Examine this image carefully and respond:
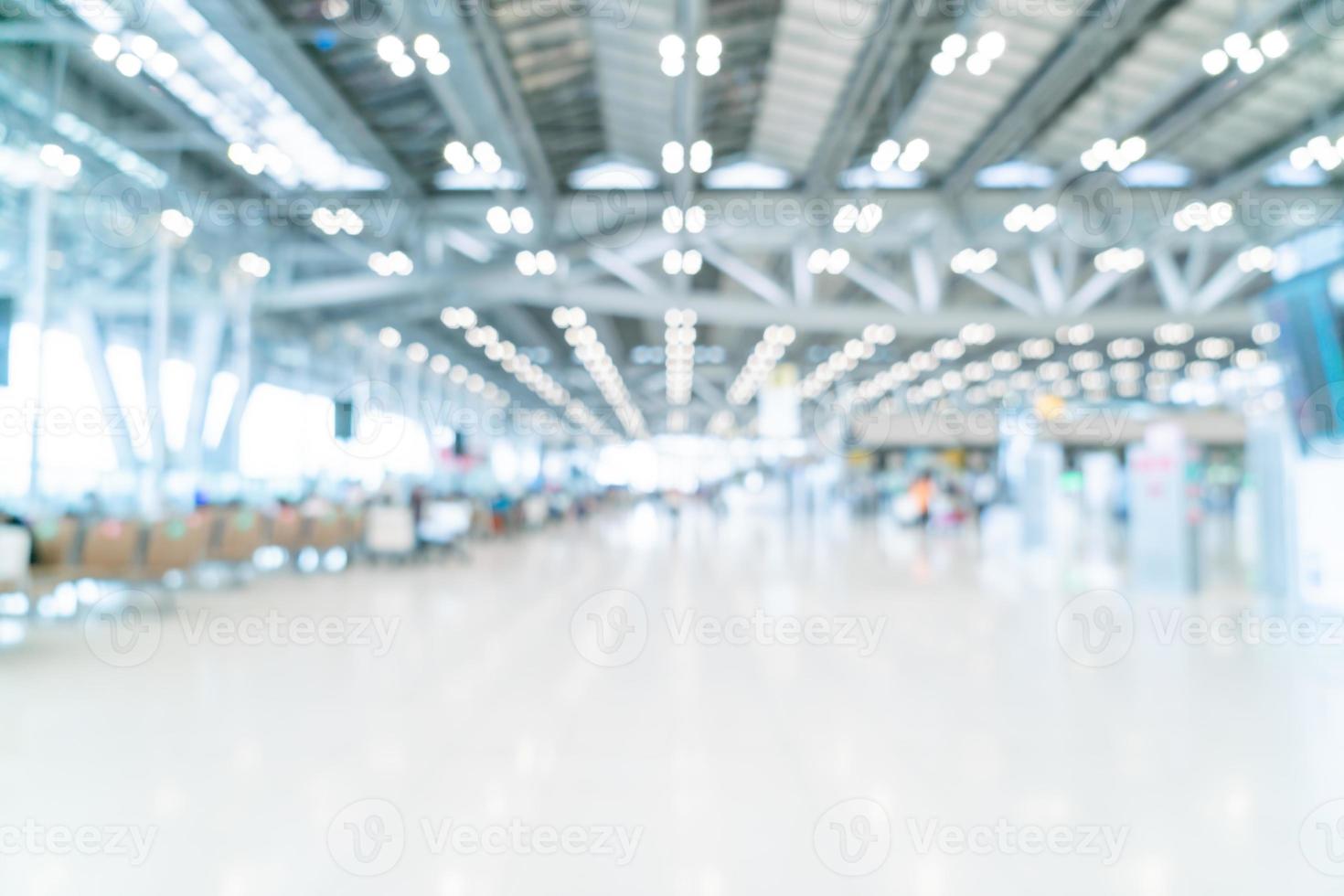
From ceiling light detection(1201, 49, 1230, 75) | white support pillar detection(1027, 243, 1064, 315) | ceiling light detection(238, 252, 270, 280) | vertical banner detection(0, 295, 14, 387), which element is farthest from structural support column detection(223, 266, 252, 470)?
ceiling light detection(1201, 49, 1230, 75)

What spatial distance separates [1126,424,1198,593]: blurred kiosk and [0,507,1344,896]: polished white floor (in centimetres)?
305

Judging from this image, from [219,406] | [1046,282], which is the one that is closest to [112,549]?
[219,406]

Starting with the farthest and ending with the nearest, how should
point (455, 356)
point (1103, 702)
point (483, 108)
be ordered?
point (455, 356), point (483, 108), point (1103, 702)

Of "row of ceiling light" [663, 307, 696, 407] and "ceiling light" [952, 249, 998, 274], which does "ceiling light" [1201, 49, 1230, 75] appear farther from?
"row of ceiling light" [663, 307, 696, 407]

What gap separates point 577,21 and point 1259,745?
32.2ft

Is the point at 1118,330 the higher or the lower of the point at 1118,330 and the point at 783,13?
the lower

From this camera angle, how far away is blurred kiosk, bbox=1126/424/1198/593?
33.5 ft

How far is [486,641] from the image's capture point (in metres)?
7.20

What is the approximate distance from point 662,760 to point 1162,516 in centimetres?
841

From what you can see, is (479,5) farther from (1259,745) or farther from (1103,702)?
(1259,745)

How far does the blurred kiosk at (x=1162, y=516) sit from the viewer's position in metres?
10.2

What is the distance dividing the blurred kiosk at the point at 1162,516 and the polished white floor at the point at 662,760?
10.00 feet

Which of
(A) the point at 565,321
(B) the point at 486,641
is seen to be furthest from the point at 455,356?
(B) the point at 486,641

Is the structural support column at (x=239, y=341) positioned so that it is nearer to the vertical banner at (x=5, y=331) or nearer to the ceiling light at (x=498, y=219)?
the ceiling light at (x=498, y=219)
